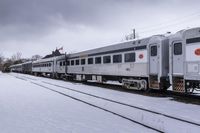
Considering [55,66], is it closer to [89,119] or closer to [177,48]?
[177,48]

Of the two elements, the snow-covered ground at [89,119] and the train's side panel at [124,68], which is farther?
the train's side panel at [124,68]

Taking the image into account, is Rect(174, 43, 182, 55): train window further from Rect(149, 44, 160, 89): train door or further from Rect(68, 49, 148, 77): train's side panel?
Rect(68, 49, 148, 77): train's side panel

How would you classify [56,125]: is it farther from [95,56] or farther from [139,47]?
[95,56]

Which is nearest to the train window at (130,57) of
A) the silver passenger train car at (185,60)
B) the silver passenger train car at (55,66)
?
the silver passenger train car at (185,60)

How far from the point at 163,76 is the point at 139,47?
3.14 m

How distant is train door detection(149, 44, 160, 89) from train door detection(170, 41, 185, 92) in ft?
5.04

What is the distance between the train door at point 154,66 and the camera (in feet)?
58.0

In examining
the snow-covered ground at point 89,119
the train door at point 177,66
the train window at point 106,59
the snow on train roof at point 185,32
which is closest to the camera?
the snow-covered ground at point 89,119

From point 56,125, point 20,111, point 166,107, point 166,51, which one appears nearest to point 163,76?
point 166,51

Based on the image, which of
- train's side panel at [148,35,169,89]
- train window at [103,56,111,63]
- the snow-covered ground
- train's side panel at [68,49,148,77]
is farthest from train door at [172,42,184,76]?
train window at [103,56,111,63]

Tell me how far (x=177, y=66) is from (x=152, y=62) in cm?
262

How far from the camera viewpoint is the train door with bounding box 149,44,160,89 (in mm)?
17688

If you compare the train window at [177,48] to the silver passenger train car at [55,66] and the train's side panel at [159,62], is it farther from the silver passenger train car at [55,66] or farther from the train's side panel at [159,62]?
the silver passenger train car at [55,66]

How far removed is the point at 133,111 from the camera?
11875 millimetres
